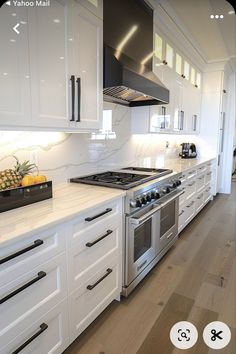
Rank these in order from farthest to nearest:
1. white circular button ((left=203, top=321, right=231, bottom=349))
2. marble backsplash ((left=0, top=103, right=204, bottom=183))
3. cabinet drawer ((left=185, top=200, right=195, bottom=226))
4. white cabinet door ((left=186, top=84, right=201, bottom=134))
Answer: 1. white cabinet door ((left=186, top=84, right=201, bottom=134))
2. cabinet drawer ((left=185, top=200, right=195, bottom=226))
3. marble backsplash ((left=0, top=103, right=204, bottom=183))
4. white circular button ((left=203, top=321, right=231, bottom=349))

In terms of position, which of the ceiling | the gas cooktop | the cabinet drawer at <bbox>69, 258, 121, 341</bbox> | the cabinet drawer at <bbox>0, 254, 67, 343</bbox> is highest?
the ceiling

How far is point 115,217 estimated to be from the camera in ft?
5.88

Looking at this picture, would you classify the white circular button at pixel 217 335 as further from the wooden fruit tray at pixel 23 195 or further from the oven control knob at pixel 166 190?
the wooden fruit tray at pixel 23 195

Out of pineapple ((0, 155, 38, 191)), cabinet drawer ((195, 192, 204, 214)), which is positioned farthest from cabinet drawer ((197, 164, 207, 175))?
pineapple ((0, 155, 38, 191))

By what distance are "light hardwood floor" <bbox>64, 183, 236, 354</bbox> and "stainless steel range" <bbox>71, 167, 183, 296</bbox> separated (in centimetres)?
14

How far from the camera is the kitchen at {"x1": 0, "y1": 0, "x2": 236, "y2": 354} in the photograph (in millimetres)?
1248

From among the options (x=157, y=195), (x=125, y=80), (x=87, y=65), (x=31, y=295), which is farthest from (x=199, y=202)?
(x=31, y=295)

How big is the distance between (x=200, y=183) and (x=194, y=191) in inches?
15.7

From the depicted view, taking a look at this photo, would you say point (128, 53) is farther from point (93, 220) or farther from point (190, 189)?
point (190, 189)

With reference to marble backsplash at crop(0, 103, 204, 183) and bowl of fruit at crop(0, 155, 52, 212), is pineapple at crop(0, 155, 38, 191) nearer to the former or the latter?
bowl of fruit at crop(0, 155, 52, 212)

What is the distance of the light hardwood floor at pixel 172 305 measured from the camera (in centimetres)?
158

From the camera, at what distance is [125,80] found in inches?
75.7

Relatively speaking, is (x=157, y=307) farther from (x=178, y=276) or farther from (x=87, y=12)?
(x=87, y=12)

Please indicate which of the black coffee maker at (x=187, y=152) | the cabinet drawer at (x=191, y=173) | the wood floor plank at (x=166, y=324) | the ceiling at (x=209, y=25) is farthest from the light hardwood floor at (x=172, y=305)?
the ceiling at (x=209, y=25)
